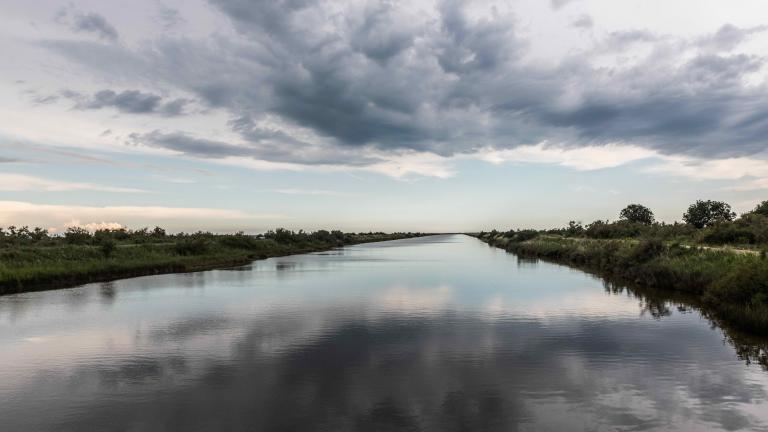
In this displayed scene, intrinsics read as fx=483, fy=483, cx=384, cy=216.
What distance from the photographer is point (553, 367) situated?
49.7 ft

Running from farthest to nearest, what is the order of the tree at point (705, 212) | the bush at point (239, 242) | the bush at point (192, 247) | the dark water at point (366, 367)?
the tree at point (705, 212), the bush at point (239, 242), the bush at point (192, 247), the dark water at point (366, 367)

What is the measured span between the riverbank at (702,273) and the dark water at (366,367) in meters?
1.37

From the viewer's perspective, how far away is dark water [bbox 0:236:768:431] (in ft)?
36.6

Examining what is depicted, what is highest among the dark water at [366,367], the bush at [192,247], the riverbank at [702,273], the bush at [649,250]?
the bush at [192,247]

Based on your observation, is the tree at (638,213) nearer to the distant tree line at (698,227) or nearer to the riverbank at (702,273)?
the distant tree line at (698,227)

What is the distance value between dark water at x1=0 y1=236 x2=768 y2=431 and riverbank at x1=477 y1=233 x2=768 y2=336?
4.49 feet

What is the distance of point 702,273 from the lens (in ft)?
94.5

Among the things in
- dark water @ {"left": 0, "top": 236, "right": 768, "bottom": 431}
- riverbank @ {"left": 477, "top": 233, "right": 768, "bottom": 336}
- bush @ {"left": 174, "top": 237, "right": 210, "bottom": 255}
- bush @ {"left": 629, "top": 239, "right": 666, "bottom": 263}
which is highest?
bush @ {"left": 174, "top": 237, "right": 210, "bottom": 255}

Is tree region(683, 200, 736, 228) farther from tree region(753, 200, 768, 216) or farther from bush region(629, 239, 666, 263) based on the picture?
bush region(629, 239, 666, 263)

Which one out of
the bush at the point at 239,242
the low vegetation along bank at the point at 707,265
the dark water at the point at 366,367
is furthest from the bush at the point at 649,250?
the bush at the point at 239,242

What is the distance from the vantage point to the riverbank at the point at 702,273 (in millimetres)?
20516

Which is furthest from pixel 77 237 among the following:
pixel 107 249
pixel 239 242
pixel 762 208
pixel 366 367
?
pixel 762 208

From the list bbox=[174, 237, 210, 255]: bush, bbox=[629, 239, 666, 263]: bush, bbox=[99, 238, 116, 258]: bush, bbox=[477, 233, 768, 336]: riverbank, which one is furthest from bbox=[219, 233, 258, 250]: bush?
bbox=[629, 239, 666, 263]: bush

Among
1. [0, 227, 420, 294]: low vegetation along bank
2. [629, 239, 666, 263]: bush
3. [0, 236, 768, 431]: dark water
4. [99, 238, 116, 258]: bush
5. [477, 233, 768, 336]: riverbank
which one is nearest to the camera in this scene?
[0, 236, 768, 431]: dark water
